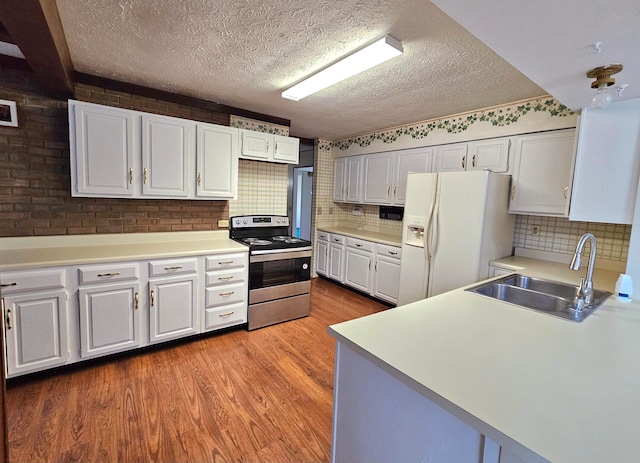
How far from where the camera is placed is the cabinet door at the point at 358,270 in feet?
13.3

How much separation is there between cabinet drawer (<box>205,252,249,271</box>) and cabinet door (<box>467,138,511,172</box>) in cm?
255

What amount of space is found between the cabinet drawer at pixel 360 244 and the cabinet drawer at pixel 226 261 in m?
1.75

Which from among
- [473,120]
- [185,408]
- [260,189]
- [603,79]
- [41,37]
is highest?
[473,120]

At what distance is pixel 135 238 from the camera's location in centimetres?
287

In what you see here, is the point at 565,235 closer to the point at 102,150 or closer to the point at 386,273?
the point at 386,273

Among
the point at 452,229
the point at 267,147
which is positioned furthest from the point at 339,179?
the point at 452,229

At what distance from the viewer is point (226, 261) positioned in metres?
2.83

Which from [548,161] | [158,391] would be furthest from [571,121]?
[158,391]

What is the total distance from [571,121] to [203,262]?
342 centimetres

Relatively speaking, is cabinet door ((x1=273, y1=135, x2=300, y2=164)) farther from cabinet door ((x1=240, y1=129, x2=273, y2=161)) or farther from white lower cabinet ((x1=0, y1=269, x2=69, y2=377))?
white lower cabinet ((x1=0, y1=269, x2=69, y2=377))

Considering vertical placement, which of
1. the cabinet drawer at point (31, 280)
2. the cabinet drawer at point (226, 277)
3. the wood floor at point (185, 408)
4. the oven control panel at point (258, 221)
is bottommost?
the wood floor at point (185, 408)

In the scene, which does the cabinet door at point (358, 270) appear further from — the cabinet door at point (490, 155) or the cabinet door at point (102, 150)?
the cabinet door at point (102, 150)

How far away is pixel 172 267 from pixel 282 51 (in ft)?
6.29

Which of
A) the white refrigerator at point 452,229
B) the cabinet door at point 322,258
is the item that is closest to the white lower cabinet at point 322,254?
the cabinet door at point 322,258
